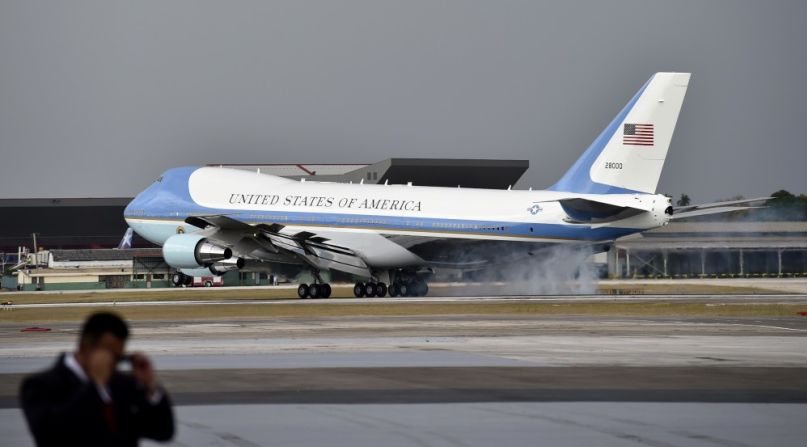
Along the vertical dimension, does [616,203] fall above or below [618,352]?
above

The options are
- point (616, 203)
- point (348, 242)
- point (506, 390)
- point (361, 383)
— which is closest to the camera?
point (506, 390)

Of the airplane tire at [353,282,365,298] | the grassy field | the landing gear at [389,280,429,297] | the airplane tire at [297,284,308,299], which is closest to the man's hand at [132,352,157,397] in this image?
the grassy field

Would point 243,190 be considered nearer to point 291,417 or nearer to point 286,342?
point 286,342

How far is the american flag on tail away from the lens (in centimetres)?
5378

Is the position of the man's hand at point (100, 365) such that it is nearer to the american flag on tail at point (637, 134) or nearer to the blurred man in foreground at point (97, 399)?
the blurred man in foreground at point (97, 399)

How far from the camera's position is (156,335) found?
105ft

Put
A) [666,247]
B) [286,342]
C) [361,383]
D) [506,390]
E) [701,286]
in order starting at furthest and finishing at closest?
[666,247] < [701,286] < [286,342] < [361,383] < [506,390]

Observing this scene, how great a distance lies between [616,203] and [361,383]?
33.9 meters

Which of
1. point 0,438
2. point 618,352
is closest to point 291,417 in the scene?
point 0,438

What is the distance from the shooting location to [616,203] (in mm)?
51688

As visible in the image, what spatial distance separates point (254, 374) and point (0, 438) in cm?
765

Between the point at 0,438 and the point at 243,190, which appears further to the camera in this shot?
the point at 243,190

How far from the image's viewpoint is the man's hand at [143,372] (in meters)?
6.96

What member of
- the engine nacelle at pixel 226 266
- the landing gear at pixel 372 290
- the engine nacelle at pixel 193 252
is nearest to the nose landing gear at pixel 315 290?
the landing gear at pixel 372 290
